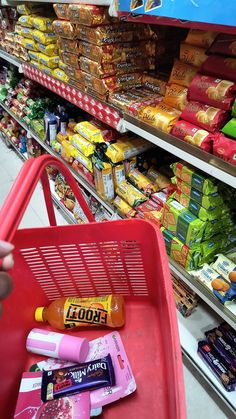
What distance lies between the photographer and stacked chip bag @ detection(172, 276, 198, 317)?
139 centimetres

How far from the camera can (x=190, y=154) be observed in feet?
2.96

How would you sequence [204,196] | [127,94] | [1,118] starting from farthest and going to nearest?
[1,118] < [127,94] < [204,196]

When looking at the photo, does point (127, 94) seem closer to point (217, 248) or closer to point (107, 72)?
point (107, 72)

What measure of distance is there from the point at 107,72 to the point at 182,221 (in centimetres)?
70

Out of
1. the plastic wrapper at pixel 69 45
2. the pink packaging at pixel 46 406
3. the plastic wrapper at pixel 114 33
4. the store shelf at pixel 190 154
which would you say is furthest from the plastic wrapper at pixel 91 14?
the pink packaging at pixel 46 406

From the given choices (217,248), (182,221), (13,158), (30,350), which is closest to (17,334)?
(30,350)

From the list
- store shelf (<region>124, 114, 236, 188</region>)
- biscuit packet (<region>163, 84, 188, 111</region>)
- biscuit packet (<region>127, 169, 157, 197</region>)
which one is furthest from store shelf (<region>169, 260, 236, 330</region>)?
biscuit packet (<region>163, 84, 188, 111</region>)

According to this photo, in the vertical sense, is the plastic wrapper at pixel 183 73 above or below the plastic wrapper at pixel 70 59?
below

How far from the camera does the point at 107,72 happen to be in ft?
4.12

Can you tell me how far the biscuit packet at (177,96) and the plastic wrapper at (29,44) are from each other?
1.16 meters

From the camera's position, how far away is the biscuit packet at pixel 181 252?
1.10 m

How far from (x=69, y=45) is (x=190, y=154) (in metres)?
0.89

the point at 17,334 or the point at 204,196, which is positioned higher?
the point at 204,196

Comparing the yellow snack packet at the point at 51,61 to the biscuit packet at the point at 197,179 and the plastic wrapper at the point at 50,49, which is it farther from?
the biscuit packet at the point at 197,179
